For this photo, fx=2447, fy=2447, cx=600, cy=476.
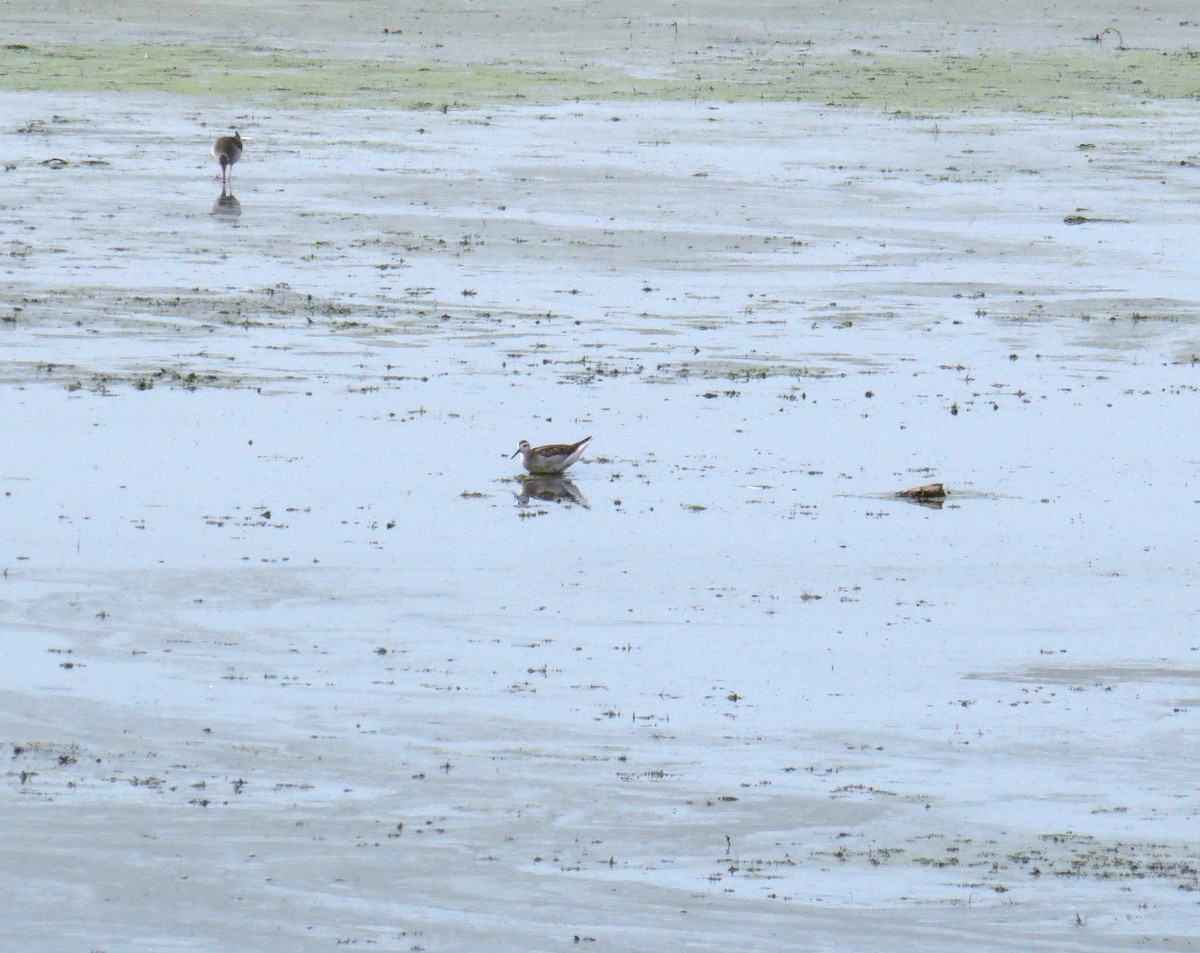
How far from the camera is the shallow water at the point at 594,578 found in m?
8.24

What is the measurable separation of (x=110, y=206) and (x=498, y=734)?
15.5 metres

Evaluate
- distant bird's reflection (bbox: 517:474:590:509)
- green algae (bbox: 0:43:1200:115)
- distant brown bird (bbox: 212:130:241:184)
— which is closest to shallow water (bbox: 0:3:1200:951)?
distant bird's reflection (bbox: 517:474:590:509)

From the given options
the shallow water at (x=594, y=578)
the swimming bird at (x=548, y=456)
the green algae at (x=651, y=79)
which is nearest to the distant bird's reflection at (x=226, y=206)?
the shallow water at (x=594, y=578)

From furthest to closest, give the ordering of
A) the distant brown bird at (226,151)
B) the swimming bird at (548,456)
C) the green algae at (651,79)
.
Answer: the green algae at (651,79) < the distant brown bird at (226,151) < the swimming bird at (548,456)

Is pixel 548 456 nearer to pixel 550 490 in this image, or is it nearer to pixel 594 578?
pixel 550 490

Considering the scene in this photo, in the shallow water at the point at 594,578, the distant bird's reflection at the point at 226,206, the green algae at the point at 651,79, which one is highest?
the green algae at the point at 651,79

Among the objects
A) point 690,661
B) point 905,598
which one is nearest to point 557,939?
point 690,661

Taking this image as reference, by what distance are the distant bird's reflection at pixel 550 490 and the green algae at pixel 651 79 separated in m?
19.4

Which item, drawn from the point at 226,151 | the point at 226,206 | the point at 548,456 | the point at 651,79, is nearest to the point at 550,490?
the point at 548,456

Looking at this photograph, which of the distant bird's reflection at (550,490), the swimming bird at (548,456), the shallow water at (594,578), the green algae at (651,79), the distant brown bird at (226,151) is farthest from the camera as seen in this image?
the green algae at (651,79)

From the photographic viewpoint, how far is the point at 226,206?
24.5 metres

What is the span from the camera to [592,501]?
1377 centimetres

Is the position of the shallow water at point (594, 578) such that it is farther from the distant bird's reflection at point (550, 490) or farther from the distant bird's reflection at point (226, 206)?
the distant bird's reflection at point (226, 206)

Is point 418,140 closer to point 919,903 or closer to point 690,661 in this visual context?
point 690,661
